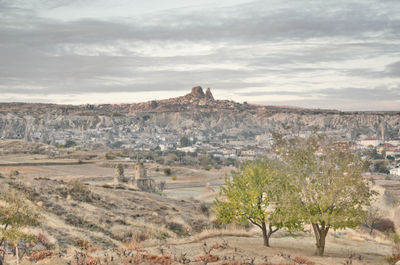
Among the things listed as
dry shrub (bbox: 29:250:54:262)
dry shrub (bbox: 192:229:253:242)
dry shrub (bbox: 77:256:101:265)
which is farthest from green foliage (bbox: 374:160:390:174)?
dry shrub (bbox: 77:256:101:265)

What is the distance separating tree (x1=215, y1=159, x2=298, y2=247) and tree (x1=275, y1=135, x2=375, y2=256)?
0.72 m

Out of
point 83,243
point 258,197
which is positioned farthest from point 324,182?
point 83,243

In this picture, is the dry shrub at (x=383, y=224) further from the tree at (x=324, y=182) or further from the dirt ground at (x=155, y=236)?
the tree at (x=324, y=182)

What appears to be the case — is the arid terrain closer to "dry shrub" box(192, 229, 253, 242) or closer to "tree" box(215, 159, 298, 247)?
"dry shrub" box(192, 229, 253, 242)

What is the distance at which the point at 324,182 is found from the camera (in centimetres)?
1773

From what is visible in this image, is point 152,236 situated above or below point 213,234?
below

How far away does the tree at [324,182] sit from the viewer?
17.1 m

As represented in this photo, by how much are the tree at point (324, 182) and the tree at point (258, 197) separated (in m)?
0.72

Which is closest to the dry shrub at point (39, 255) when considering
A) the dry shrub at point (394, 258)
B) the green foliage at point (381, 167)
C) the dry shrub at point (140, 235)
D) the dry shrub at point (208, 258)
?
the dry shrub at point (208, 258)

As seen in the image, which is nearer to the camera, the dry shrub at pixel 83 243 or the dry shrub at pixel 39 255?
the dry shrub at pixel 39 255

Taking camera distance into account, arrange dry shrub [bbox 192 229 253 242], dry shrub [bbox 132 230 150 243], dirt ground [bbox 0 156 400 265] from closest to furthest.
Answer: dirt ground [bbox 0 156 400 265]
dry shrub [bbox 192 229 253 242]
dry shrub [bbox 132 230 150 243]

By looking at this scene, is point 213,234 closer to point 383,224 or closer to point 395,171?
point 383,224

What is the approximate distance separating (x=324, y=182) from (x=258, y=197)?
2.83m

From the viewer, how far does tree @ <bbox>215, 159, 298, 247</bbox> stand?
18.3 metres
